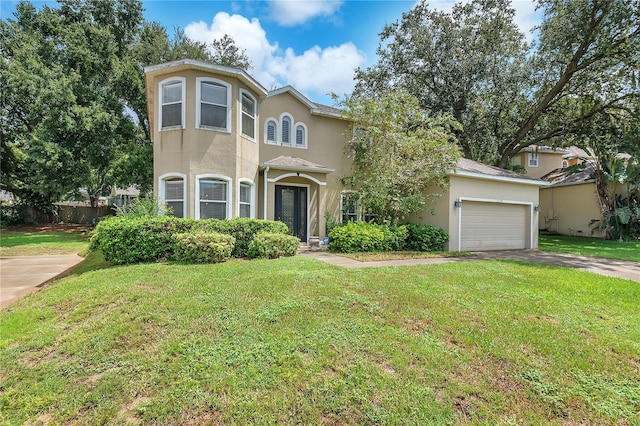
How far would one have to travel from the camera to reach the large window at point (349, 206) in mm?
13810

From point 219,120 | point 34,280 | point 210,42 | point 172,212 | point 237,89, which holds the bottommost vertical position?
point 34,280

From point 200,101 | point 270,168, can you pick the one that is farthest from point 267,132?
point 200,101

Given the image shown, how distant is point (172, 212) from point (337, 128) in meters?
8.26

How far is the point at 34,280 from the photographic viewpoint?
8.44 metres

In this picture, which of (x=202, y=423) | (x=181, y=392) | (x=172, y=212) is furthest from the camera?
(x=172, y=212)

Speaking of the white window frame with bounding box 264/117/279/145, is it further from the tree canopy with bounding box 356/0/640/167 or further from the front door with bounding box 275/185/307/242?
the tree canopy with bounding box 356/0/640/167

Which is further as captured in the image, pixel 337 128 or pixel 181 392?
pixel 337 128

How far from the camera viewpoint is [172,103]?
10664mm

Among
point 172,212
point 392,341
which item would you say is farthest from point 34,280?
point 392,341

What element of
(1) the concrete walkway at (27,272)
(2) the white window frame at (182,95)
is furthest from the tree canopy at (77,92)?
(2) the white window frame at (182,95)

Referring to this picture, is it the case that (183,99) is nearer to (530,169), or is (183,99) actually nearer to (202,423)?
(202,423)

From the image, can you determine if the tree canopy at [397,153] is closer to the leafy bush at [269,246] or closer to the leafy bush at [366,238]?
the leafy bush at [366,238]

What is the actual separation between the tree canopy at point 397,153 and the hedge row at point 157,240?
6357 mm

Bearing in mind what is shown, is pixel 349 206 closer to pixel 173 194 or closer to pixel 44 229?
pixel 173 194
